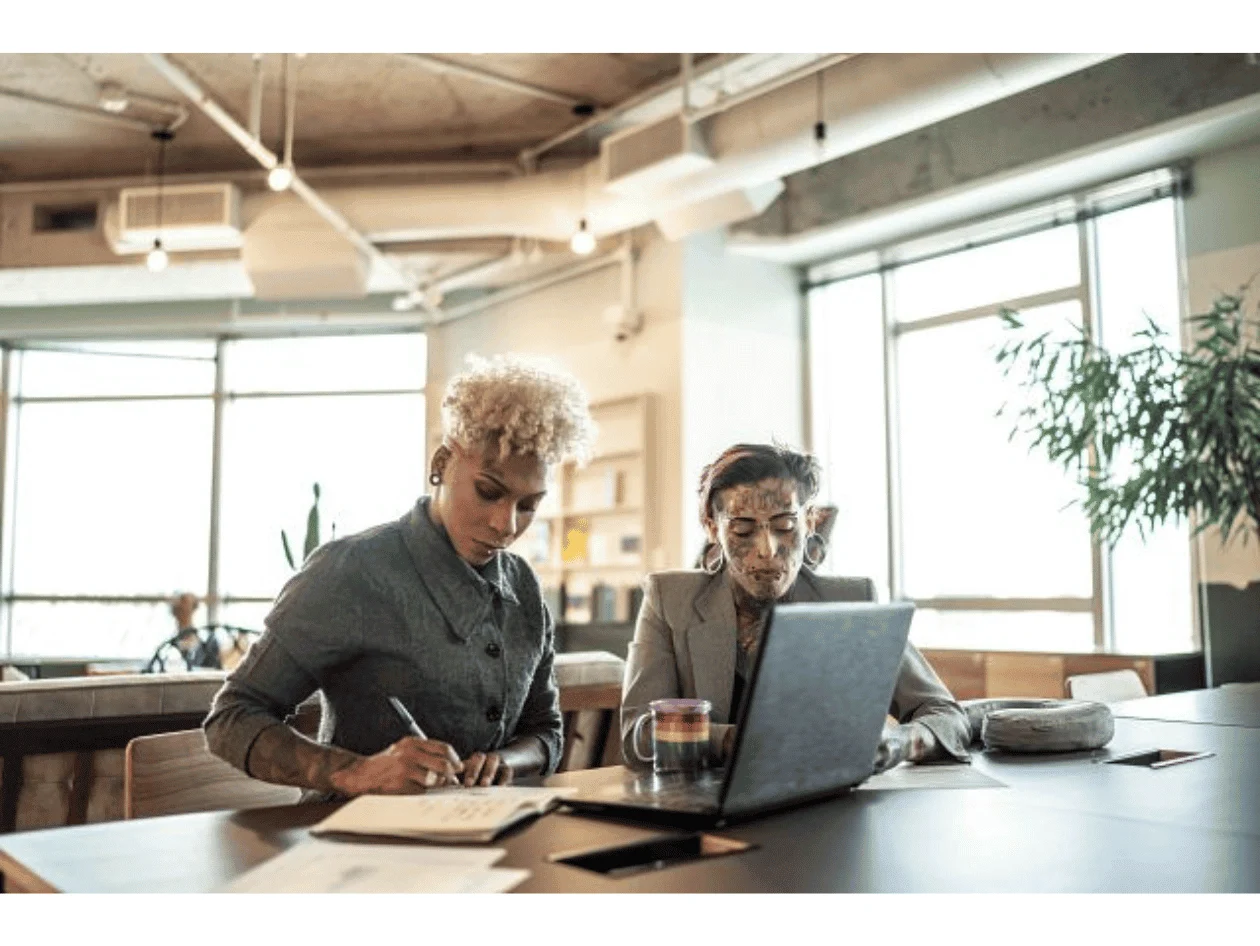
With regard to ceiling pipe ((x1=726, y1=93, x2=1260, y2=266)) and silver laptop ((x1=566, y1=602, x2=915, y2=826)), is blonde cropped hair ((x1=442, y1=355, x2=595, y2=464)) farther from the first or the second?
ceiling pipe ((x1=726, y1=93, x2=1260, y2=266))

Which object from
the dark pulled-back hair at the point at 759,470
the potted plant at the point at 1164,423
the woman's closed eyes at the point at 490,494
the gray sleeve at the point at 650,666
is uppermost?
the potted plant at the point at 1164,423

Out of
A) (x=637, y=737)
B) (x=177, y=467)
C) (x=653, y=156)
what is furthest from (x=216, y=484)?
(x=637, y=737)

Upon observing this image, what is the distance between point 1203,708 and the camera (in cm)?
296

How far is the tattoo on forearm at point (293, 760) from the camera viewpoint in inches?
68.1

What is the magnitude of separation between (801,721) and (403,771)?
560mm

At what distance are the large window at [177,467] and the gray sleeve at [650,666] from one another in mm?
7457

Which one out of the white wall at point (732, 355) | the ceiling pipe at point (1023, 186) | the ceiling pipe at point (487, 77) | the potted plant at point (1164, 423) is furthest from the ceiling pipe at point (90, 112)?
the potted plant at point (1164, 423)

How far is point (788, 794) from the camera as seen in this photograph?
1547 millimetres

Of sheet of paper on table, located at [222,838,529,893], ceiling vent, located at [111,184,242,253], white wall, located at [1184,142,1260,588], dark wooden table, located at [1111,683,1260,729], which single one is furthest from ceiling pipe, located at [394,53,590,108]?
sheet of paper on table, located at [222,838,529,893]

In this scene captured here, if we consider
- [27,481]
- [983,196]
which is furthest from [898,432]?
[27,481]

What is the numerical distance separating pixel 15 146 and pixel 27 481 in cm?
302

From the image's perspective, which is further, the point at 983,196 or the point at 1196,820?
the point at 983,196

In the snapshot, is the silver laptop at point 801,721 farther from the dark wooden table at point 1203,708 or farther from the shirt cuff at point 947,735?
the dark wooden table at point 1203,708
